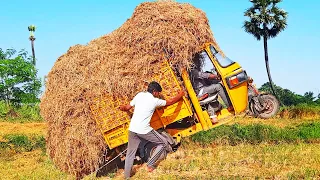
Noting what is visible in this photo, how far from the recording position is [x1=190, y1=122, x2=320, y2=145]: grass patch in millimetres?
12375

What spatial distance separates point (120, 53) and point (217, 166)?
313cm

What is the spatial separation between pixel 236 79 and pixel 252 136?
10.8 feet

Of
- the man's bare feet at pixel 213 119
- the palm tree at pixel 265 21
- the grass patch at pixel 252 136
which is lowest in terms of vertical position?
the grass patch at pixel 252 136

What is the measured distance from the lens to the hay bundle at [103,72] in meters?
9.47

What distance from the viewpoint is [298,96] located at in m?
34.0

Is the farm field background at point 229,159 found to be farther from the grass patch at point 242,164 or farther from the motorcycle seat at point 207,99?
the motorcycle seat at point 207,99

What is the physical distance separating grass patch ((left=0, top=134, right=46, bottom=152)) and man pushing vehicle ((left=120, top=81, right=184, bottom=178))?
25.0ft

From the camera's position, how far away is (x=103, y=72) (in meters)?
9.57

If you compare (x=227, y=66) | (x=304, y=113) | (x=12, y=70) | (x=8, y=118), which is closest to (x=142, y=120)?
(x=227, y=66)

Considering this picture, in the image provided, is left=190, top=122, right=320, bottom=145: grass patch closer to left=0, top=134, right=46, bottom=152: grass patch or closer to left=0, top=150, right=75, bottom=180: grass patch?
left=0, top=150, right=75, bottom=180: grass patch

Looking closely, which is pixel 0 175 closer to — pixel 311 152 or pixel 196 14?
pixel 196 14

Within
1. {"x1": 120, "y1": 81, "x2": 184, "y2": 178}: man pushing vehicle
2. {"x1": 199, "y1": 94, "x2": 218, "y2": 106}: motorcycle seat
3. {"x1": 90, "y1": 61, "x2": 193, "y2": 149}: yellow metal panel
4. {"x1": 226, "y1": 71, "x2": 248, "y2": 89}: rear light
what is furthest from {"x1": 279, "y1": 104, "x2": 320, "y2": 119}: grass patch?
{"x1": 120, "y1": 81, "x2": 184, "y2": 178}: man pushing vehicle

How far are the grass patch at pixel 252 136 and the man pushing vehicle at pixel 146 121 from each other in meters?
3.39

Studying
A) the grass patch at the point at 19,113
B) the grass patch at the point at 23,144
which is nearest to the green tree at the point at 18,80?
the grass patch at the point at 19,113
